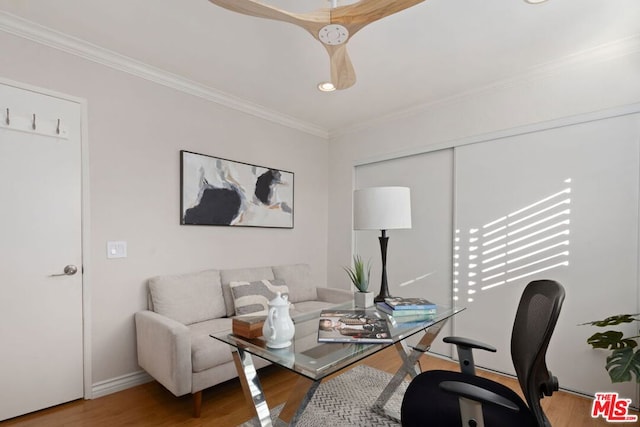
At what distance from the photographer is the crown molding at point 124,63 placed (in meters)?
2.06

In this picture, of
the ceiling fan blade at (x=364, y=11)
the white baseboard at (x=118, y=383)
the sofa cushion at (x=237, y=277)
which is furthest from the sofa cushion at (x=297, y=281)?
the ceiling fan blade at (x=364, y=11)

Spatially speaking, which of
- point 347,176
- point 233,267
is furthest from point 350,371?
A: point 347,176

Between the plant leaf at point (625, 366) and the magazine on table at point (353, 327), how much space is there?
135cm

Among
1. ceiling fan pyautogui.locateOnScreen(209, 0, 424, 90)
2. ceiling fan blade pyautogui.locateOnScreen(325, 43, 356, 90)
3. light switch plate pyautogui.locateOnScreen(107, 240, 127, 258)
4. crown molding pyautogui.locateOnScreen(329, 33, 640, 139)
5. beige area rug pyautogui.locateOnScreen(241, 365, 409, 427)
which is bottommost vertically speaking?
beige area rug pyautogui.locateOnScreen(241, 365, 409, 427)

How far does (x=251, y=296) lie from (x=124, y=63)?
2089 millimetres

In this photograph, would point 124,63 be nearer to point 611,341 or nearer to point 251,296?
point 251,296

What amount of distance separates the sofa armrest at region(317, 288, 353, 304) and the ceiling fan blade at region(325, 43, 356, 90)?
6.85 feet

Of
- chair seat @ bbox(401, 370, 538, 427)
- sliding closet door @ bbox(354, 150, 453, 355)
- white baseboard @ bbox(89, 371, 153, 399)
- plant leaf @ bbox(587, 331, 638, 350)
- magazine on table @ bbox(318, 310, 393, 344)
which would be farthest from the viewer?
sliding closet door @ bbox(354, 150, 453, 355)

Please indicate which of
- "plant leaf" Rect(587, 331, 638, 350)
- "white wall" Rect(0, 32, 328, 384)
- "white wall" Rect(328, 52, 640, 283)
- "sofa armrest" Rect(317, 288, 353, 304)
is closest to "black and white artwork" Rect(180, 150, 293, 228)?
"white wall" Rect(0, 32, 328, 384)

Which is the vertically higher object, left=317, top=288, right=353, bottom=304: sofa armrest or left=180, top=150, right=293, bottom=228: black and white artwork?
left=180, top=150, right=293, bottom=228: black and white artwork

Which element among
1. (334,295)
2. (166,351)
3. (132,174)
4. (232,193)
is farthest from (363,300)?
(132,174)

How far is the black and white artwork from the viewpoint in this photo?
112 inches

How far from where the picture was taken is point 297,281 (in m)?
3.43

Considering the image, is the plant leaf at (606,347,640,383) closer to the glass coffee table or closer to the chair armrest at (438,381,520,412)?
the glass coffee table
